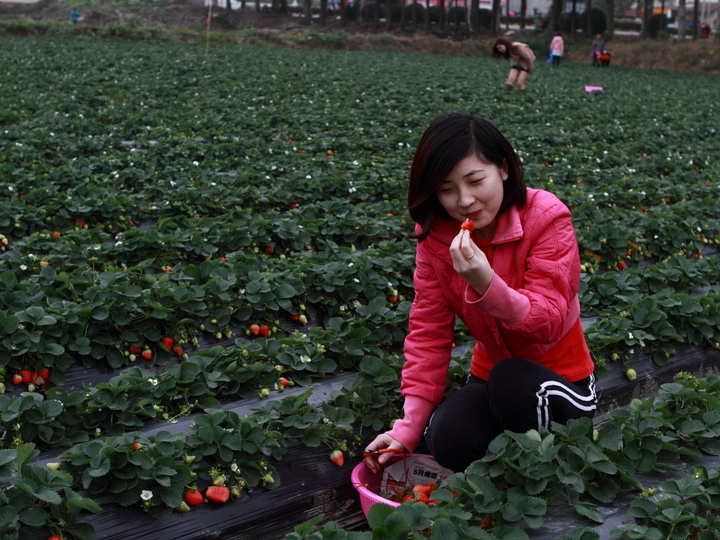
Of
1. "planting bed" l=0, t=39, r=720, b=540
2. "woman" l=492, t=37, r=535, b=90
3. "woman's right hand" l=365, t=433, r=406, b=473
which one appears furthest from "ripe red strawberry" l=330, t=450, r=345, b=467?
"woman" l=492, t=37, r=535, b=90

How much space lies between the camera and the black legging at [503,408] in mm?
2279

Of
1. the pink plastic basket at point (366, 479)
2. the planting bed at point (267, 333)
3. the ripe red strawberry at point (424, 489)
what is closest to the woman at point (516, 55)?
the planting bed at point (267, 333)

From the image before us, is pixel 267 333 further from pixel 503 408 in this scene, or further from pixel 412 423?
pixel 503 408

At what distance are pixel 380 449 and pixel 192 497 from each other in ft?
2.06

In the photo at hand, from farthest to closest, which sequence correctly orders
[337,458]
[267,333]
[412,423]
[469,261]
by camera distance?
1. [267,333]
2. [337,458]
3. [412,423]
4. [469,261]

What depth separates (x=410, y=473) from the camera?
2.54 metres

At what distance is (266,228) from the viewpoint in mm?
4680

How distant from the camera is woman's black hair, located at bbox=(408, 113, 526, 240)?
2227 millimetres

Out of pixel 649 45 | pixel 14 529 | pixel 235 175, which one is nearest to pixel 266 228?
pixel 235 175

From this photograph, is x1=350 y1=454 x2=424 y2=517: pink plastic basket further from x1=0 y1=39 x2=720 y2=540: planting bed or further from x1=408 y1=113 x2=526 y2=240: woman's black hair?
x1=408 y1=113 x2=526 y2=240: woman's black hair

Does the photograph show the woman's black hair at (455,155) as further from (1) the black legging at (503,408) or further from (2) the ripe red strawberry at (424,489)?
(2) the ripe red strawberry at (424,489)

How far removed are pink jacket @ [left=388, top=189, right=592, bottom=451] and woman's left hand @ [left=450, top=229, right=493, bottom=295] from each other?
7cm

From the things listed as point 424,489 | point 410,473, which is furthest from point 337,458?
point 424,489

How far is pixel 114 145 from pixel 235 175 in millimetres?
2337
